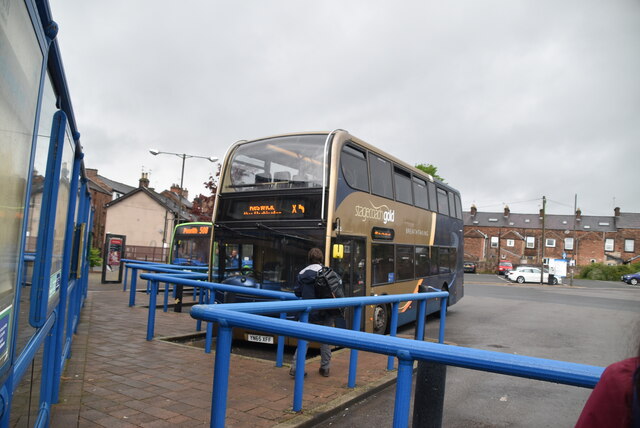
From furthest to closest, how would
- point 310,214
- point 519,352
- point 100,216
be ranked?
point 100,216 → point 519,352 → point 310,214

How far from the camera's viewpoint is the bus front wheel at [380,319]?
9.01 metres

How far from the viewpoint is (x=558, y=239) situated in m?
68.4

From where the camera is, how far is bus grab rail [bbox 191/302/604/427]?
5.64 ft

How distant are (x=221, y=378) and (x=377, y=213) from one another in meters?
7.12

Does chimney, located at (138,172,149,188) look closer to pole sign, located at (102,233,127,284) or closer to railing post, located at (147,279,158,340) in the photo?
pole sign, located at (102,233,127,284)

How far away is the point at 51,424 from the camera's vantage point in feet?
12.6

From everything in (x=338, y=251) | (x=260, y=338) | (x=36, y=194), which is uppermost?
(x=36, y=194)

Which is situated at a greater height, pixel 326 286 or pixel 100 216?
pixel 100 216

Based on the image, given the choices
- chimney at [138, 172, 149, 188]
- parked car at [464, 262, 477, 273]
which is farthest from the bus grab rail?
parked car at [464, 262, 477, 273]

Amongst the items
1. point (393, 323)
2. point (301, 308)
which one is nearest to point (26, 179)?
point (301, 308)

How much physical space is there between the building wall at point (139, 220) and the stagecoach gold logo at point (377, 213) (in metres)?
42.2

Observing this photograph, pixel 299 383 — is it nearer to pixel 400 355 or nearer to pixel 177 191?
pixel 400 355

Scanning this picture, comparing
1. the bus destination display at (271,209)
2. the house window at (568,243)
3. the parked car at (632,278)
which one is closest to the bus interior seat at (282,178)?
the bus destination display at (271,209)

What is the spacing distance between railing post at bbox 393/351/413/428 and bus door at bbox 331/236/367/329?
5.53m
